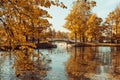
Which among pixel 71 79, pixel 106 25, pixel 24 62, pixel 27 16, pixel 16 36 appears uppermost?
pixel 106 25

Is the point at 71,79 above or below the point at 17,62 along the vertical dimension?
below

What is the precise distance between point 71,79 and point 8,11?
53.2ft

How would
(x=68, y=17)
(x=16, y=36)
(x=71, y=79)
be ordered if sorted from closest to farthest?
(x=16, y=36) → (x=71, y=79) → (x=68, y=17)

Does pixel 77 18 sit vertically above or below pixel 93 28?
above

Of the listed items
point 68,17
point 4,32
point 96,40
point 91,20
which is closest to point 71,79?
point 4,32

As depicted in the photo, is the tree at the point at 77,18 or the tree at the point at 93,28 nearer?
the tree at the point at 77,18

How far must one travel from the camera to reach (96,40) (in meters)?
95.8

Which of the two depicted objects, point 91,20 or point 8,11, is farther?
point 91,20

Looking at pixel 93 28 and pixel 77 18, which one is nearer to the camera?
pixel 77 18

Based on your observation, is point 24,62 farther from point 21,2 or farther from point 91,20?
point 91,20

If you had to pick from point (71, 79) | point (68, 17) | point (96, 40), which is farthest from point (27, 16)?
point (96, 40)

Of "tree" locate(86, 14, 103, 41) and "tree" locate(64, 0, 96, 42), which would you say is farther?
"tree" locate(86, 14, 103, 41)

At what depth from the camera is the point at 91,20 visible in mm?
87750

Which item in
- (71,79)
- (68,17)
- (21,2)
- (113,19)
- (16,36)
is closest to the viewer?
(21,2)
